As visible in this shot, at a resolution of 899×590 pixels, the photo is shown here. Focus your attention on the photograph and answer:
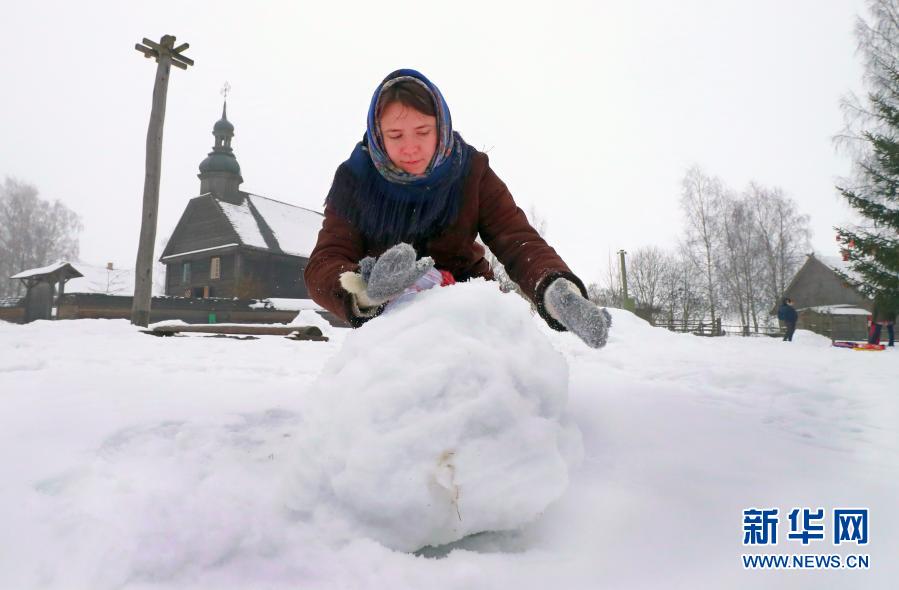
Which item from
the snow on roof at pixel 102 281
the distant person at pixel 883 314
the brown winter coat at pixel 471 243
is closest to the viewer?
the brown winter coat at pixel 471 243

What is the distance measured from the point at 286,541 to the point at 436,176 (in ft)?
3.75

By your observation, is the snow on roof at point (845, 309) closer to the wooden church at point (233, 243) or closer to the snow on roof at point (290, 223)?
the snow on roof at point (290, 223)

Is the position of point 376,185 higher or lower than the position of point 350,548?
higher

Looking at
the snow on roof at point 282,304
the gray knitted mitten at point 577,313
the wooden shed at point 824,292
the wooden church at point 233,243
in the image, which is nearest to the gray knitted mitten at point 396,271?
the gray knitted mitten at point 577,313

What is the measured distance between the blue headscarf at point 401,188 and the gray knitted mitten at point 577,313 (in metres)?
0.56

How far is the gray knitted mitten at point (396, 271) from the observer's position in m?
1.15

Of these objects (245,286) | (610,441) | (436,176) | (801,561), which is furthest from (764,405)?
(245,286)

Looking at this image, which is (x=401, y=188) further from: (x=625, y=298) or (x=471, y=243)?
(x=625, y=298)

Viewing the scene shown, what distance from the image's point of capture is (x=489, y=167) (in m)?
1.78

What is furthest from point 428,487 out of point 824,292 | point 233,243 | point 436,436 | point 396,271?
point 824,292

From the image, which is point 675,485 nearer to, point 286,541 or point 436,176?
point 286,541

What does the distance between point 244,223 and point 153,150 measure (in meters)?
13.6

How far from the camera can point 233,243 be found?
60.7 ft

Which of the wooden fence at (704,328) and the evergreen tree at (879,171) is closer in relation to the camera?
the evergreen tree at (879,171)
